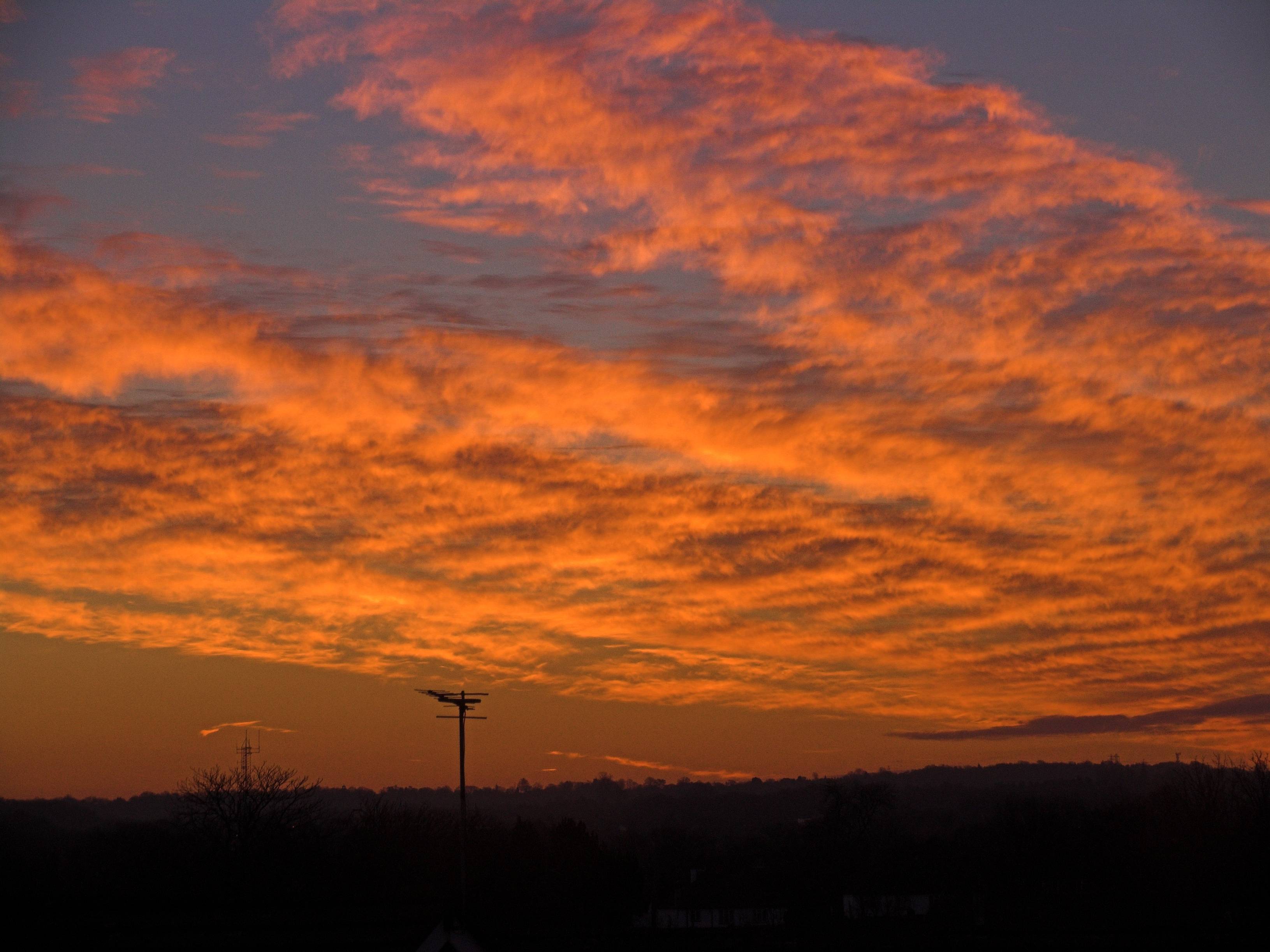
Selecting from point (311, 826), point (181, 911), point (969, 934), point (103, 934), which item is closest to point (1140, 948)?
point (969, 934)

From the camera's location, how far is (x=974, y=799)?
360 ft

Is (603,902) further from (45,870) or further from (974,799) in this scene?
(974,799)

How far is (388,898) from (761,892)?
20.1 metres

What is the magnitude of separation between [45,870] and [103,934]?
9.55 metres

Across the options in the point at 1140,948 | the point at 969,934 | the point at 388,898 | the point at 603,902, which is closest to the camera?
the point at 1140,948

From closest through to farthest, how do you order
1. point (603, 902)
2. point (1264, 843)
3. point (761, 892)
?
point (1264, 843) < point (603, 902) < point (761, 892)

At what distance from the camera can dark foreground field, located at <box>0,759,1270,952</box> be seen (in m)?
34.8

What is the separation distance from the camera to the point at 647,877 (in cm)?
7175

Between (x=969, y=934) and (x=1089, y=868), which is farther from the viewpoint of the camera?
(x=1089, y=868)

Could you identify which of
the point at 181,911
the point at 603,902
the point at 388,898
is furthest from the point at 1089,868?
the point at 181,911

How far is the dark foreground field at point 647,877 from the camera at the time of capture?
34.8m

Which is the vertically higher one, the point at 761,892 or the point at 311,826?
the point at 311,826

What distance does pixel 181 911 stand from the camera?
43344mm

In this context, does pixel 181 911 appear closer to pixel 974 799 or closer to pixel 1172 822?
pixel 1172 822
